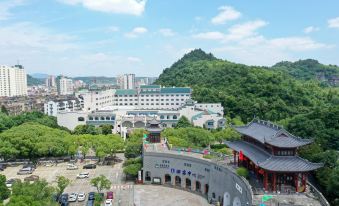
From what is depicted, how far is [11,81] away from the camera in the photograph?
141750 millimetres

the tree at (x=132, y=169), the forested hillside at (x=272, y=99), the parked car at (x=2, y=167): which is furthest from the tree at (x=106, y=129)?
the forested hillside at (x=272, y=99)

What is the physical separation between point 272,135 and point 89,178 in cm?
2370

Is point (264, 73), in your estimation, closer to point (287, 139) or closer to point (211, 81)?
point (211, 81)

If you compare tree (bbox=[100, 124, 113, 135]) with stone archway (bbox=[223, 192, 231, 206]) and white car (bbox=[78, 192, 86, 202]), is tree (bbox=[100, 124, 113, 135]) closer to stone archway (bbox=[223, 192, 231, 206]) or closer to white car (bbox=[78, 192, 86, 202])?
white car (bbox=[78, 192, 86, 202])

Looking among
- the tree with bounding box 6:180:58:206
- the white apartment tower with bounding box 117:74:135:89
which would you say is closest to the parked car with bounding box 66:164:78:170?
the tree with bounding box 6:180:58:206

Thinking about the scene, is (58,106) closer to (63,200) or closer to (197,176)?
(63,200)

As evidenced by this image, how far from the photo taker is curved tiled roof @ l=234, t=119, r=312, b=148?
85.6 feet

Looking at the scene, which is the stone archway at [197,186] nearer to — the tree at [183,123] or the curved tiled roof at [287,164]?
the curved tiled roof at [287,164]

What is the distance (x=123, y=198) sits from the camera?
3425 cm

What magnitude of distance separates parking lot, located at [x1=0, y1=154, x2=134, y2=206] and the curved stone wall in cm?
343

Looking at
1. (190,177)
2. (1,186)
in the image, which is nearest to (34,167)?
(1,186)

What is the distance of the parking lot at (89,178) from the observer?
35400 mm

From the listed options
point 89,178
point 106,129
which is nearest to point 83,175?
point 89,178

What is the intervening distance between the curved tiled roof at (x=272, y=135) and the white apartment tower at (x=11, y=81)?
12707 cm
